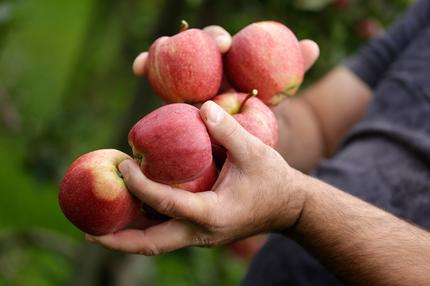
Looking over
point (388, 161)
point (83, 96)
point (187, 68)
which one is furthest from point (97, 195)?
point (83, 96)

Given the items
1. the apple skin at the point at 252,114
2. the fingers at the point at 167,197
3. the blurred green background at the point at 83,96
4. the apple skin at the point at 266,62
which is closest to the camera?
the fingers at the point at 167,197

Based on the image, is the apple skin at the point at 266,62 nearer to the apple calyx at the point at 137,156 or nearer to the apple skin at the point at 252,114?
the apple skin at the point at 252,114

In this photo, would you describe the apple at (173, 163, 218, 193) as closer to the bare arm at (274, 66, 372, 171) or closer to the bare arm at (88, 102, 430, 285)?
the bare arm at (88, 102, 430, 285)

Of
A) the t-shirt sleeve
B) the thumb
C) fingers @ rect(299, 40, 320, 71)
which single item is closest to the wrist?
the thumb

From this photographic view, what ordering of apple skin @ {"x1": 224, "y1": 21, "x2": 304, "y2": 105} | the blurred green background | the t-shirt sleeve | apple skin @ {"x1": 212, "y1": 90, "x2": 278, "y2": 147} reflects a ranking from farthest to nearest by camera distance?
1. the blurred green background
2. the t-shirt sleeve
3. apple skin @ {"x1": 224, "y1": 21, "x2": 304, "y2": 105}
4. apple skin @ {"x1": 212, "y1": 90, "x2": 278, "y2": 147}

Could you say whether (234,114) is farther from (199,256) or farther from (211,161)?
Answer: (199,256)

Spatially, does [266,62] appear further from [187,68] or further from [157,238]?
[157,238]

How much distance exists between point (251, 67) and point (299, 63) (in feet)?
0.37

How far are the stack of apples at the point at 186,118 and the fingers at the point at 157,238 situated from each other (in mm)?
25

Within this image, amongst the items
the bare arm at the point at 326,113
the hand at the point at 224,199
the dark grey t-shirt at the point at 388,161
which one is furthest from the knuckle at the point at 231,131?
the bare arm at the point at 326,113

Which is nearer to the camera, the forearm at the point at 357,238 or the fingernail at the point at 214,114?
the fingernail at the point at 214,114

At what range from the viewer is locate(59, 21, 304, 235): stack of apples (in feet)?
3.68

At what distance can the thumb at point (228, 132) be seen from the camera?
111cm

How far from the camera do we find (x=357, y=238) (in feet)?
4.21
